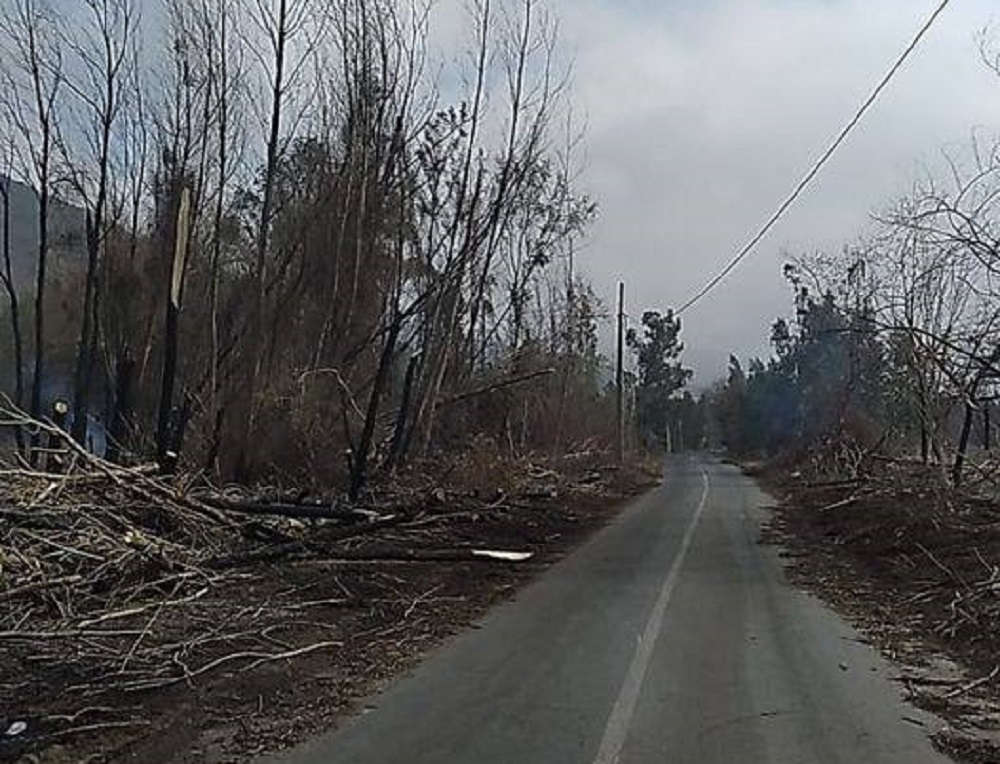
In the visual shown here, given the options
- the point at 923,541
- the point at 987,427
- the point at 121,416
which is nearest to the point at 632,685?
the point at 923,541

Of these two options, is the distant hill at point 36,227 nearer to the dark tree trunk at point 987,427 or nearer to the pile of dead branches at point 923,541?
the pile of dead branches at point 923,541

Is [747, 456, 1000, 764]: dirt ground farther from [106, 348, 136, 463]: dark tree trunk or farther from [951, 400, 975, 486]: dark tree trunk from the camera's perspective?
[106, 348, 136, 463]: dark tree trunk

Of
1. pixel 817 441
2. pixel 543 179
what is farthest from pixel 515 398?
pixel 817 441

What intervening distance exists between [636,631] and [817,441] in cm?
3880

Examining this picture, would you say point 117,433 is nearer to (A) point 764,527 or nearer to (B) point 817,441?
(A) point 764,527

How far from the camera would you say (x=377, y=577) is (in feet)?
47.5

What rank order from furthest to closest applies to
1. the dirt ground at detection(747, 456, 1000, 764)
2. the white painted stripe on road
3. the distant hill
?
the distant hill → the dirt ground at detection(747, 456, 1000, 764) → the white painted stripe on road

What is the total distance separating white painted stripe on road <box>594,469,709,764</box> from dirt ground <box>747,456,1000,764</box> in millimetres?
1897

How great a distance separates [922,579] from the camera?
1562 centimetres

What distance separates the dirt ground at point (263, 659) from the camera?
7270 mm

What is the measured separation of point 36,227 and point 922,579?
3302 cm

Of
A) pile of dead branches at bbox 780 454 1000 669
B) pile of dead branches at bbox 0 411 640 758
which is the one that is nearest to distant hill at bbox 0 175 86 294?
pile of dead branches at bbox 780 454 1000 669

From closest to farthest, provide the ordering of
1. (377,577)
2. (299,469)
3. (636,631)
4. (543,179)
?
1. (636,631)
2. (377,577)
3. (299,469)
4. (543,179)

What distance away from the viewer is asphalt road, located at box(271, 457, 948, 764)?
283 inches
